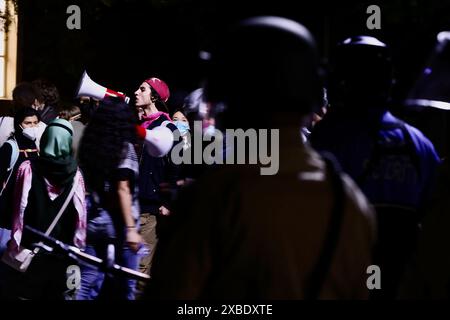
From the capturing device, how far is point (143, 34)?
10.3m

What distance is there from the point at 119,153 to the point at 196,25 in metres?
4.65

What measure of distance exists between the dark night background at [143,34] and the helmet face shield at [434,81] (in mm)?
4767

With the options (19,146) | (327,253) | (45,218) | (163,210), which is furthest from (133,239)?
(327,253)

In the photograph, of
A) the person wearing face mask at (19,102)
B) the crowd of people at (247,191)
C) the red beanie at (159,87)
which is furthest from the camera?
the red beanie at (159,87)

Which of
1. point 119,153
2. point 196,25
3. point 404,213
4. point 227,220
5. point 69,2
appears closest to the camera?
point 227,220

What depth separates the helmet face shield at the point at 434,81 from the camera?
280 cm

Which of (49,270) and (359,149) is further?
(49,270)

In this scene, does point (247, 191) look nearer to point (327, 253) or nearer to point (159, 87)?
point (327, 253)

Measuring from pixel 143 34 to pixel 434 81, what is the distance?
7655 mm

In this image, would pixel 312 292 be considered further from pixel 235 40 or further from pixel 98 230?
pixel 98 230

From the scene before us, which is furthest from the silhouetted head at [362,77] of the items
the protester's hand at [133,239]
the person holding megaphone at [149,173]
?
the person holding megaphone at [149,173]

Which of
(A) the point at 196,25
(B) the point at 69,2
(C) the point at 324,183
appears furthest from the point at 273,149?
(A) the point at 196,25

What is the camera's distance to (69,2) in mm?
8648

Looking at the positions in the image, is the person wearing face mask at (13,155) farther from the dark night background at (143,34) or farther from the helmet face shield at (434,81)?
the helmet face shield at (434,81)
